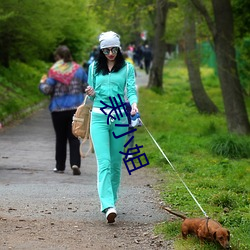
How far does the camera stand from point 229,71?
1644 centimetres

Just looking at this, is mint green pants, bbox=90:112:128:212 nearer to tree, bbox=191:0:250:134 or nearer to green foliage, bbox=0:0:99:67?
green foliage, bbox=0:0:99:67

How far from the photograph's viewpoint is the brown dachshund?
6070 millimetres

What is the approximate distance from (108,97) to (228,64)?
358 inches

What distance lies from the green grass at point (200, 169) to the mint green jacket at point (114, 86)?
135 cm

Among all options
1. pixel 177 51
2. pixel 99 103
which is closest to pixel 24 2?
pixel 99 103

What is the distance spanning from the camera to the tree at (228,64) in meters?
16.2

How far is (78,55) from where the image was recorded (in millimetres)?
35156

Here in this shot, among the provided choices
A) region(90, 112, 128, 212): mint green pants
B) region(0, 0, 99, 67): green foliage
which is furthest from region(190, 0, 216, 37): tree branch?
region(90, 112, 128, 212): mint green pants

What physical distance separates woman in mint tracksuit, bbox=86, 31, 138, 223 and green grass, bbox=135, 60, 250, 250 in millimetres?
816

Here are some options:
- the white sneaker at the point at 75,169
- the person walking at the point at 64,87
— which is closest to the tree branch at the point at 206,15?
the person walking at the point at 64,87

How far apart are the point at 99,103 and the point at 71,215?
1210 millimetres

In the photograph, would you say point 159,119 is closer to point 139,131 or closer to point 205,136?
point 139,131

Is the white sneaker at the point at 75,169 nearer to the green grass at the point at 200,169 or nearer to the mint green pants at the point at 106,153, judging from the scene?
the green grass at the point at 200,169

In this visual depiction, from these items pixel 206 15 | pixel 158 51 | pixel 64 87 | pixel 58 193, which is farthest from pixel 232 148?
pixel 158 51
